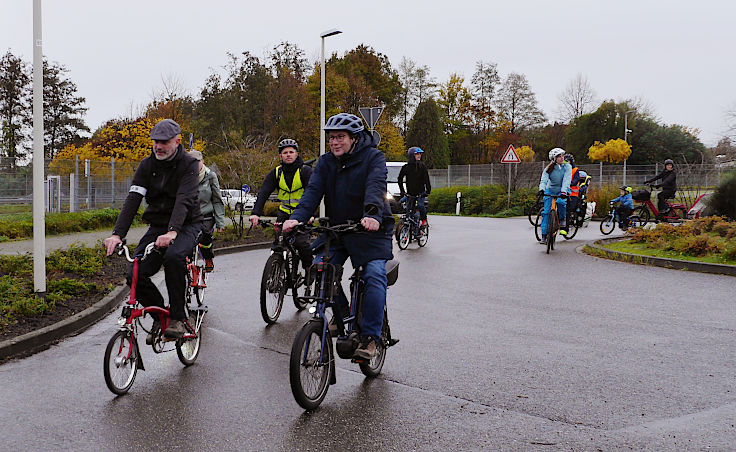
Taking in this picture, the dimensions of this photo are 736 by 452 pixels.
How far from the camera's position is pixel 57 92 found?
52156 millimetres

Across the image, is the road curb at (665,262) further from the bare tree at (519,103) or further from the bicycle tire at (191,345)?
the bare tree at (519,103)

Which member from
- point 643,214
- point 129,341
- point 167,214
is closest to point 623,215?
point 643,214

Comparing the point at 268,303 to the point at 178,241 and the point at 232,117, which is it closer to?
the point at 178,241

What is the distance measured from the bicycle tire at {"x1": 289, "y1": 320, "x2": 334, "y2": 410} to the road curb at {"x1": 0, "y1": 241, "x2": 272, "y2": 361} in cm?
309

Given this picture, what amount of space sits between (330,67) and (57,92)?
73.2ft

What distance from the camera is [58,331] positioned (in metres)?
6.70

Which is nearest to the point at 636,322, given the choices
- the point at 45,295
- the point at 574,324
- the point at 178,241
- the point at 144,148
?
the point at 574,324

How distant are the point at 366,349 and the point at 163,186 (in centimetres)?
204

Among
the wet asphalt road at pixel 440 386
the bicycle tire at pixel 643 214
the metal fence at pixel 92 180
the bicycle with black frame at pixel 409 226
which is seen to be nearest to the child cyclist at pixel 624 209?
the bicycle tire at pixel 643 214

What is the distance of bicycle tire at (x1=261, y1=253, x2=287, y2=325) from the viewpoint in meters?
7.32

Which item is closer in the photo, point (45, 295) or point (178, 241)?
point (178, 241)

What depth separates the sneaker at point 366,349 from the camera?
4801 mm

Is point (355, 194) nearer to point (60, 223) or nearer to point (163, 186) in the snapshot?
point (163, 186)

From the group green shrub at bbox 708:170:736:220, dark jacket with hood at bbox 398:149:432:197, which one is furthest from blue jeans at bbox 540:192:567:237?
green shrub at bbox 708:170:736:220
